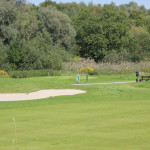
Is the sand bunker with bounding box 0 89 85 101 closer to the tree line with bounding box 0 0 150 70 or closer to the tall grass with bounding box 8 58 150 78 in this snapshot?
the tall grass with bounding box 8 58 150 78

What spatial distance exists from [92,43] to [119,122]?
243ft

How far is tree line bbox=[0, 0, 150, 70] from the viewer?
58.7 m

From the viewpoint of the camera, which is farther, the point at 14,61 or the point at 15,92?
the point at 14,61

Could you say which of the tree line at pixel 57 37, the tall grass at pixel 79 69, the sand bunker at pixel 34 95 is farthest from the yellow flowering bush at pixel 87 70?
the sand bunker at pixel 34 95

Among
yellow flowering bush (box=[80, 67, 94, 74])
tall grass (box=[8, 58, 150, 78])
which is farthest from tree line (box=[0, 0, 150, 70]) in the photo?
yellow flowering bush (box=[80, 67, 94, 74])

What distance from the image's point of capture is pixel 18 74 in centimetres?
5228

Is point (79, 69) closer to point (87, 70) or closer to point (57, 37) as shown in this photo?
point (87, 70)

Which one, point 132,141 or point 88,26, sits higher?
point 88,26

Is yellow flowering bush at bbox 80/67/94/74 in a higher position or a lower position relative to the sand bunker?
higher

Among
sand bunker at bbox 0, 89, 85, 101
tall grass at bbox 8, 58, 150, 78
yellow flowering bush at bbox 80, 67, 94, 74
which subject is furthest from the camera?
yellow flowering bush at bbox 80, 67, 94, 74

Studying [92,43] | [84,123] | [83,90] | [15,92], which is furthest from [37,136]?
[92,43]

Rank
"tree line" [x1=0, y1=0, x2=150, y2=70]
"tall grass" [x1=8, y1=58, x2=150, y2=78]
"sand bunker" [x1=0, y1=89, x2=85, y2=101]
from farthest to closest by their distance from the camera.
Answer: "tree line" [x1=0, y1=0, x2=150, y2=70] → "tall grass" [x1=8, y1=58, x2=150, y2=78] → "sand bunker" [x1=0, y1=89, x2=85, y2=101]

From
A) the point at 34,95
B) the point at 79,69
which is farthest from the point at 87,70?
the point at 34,95

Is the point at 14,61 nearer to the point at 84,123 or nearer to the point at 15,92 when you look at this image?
the point at 15,92
